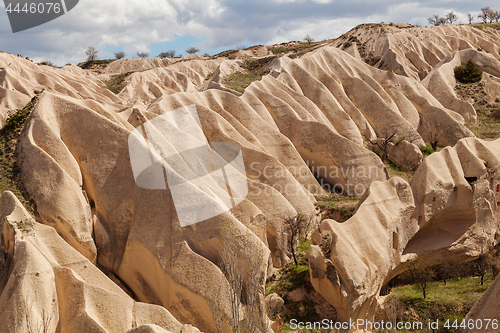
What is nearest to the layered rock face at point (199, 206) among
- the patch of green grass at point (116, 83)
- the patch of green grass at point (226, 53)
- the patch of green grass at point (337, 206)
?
the patch of green grass at point (337, 206)

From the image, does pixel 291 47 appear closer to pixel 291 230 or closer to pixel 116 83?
pixel 116 83

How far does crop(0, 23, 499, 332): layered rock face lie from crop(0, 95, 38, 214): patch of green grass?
377 mm

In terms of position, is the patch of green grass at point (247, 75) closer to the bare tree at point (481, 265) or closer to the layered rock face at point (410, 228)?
the layered rock face at point (410, 228)

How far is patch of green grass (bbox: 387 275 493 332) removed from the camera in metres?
19.5

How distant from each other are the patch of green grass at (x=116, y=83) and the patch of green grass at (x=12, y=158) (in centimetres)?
4467

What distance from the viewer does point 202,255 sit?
54.8 feet

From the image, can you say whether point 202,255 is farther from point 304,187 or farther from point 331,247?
point 304,187

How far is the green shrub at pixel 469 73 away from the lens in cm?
4719

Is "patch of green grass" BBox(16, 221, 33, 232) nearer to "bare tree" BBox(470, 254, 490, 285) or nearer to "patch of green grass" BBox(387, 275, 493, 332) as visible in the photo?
"patch of green grass" BBox(387, 275, 493, 332)

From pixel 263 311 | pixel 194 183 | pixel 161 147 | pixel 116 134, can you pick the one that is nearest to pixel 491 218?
pixel 263 311

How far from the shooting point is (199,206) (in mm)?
17484

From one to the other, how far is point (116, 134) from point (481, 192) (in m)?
20.7

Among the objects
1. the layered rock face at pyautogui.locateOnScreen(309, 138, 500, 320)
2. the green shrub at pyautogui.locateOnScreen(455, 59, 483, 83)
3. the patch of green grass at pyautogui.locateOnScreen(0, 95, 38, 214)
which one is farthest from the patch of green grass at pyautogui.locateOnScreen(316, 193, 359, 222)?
the green shrub at pyautogui.locateOnScreen(455, 59, 483, 83)

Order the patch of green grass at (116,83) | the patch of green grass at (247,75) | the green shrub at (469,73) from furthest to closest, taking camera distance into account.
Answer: the patch of green grass at (116,83) < the green shrub at (469,73) < the patch of green grass at (247,75)
